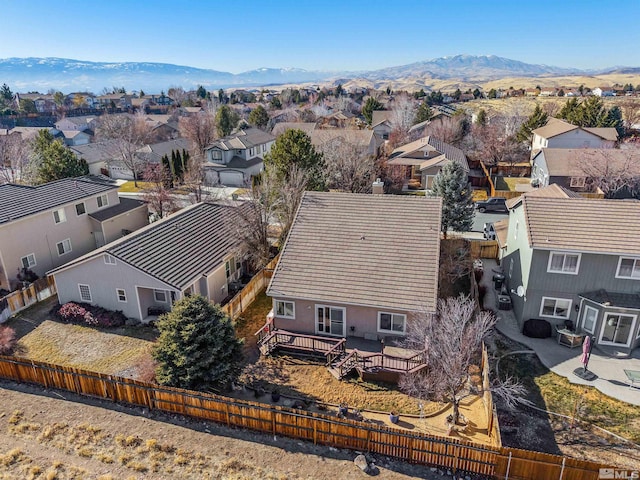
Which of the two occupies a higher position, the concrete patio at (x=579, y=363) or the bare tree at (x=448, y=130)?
the bare tree at (x=448, y=130)

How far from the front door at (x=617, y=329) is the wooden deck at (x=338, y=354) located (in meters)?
9.98

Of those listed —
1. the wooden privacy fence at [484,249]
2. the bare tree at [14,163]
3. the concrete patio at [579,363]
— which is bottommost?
the concrete patio at [579,363]

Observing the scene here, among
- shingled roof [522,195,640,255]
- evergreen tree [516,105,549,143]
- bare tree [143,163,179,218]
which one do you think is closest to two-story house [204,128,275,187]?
bare tree [143,163,179,218]

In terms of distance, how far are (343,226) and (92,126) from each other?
103 meters

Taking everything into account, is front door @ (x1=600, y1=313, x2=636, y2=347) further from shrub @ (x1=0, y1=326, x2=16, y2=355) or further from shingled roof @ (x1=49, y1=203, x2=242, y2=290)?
shrub @ (x1=0, y1=326, x2=16, y2=355)

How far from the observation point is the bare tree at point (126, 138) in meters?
56.3

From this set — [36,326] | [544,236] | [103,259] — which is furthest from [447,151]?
[36,326]

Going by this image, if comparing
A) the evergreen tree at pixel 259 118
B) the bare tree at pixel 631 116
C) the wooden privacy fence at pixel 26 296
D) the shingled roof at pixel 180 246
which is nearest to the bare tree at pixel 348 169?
the shingled roof at pixel 180 246

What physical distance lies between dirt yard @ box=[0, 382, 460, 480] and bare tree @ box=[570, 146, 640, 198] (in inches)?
1669

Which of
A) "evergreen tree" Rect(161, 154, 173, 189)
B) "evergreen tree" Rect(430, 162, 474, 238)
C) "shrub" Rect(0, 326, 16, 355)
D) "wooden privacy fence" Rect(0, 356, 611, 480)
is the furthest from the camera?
"evergreen tree" Rect(161, 154, 173, 189)

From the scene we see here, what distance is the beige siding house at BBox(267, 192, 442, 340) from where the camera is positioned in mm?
20266

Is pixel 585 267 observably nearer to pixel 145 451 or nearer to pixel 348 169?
pixel 145 451

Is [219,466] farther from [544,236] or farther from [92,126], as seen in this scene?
[92,126]

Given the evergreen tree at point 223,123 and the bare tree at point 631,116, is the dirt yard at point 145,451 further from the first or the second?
the bare tree at point 631,116
